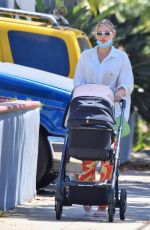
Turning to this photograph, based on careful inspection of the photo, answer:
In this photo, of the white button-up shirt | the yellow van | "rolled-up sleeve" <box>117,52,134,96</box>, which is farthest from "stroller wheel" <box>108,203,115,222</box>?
the yellow van

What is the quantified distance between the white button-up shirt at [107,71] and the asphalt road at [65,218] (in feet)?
3.40

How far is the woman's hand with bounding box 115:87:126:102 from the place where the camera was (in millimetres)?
9891

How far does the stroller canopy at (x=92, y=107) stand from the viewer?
941 centimetres

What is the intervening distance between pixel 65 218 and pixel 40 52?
4.23m

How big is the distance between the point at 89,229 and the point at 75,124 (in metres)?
1.00

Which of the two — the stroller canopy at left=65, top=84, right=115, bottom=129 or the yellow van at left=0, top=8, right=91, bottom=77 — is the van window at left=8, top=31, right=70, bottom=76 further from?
the stroller canopy at left=65, top=84, right=115, bottom=129

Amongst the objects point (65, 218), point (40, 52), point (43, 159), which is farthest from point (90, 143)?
point (40, 52)

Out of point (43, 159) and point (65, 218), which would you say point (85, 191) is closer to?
point (65, 218)

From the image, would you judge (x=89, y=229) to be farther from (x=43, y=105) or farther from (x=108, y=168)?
(x=43, y=105)

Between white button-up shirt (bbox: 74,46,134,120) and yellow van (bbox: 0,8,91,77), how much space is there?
131 inches

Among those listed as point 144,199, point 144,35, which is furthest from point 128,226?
point 144,35

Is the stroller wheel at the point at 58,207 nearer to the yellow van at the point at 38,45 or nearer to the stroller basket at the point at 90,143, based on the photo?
the stroller basket at the point at 90,143

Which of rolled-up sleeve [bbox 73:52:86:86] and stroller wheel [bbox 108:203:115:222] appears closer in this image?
stroller wheel [bbox 108:203:115:222]

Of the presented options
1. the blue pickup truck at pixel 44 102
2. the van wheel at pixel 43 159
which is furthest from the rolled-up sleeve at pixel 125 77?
the van wheel at pixel 43 159
